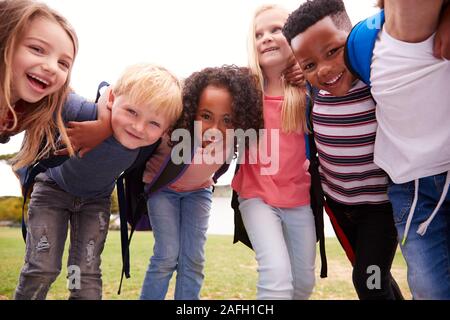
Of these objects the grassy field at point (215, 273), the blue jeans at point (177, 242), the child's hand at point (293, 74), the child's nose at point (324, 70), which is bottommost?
the grassy field at point (215, 273)

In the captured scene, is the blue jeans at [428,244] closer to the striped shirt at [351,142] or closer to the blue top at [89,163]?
the striped shirt at [351,142]

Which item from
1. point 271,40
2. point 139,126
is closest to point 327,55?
point 271,40

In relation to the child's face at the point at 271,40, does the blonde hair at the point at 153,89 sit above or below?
below

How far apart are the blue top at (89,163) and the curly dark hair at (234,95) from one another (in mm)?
279

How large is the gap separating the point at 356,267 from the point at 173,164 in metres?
0.92

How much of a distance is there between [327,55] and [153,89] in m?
0.74

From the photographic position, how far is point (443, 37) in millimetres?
1233

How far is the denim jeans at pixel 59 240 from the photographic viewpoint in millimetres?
1845

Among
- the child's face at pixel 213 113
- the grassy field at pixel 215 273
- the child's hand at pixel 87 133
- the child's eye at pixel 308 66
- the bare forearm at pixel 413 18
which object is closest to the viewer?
the bare forearm at pixel 413 18

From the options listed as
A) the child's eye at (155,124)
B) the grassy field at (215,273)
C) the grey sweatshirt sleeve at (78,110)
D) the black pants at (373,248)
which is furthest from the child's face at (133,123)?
the grassy field at (215,273)

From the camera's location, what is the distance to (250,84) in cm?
204

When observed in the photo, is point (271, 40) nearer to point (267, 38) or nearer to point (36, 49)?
point (267, 38)

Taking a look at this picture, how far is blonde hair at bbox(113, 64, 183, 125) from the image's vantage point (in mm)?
1838

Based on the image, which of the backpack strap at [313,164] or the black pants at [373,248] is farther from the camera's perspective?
the backpack strap at [313,164]
